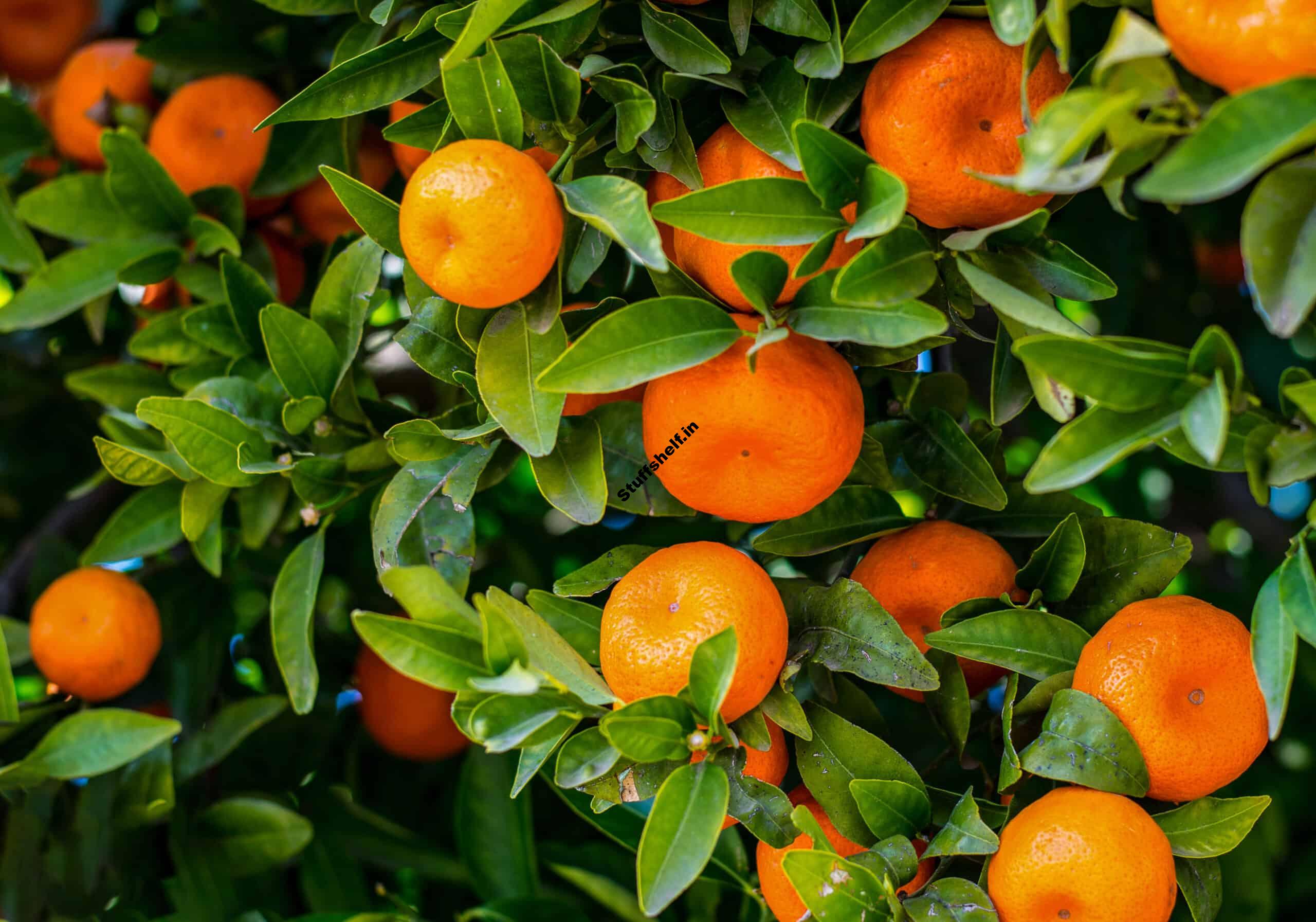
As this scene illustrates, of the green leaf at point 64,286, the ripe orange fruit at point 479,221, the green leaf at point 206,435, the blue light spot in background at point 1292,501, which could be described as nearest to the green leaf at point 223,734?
the green leaf at point 206,435

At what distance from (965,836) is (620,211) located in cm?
51

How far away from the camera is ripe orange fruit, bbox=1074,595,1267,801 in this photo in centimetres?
80

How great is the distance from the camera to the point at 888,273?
0.76 metres

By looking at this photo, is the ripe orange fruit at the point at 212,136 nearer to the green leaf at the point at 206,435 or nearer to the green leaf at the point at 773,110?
the green leaf at the point at 206,435

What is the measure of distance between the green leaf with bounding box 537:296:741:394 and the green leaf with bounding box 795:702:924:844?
327 mm

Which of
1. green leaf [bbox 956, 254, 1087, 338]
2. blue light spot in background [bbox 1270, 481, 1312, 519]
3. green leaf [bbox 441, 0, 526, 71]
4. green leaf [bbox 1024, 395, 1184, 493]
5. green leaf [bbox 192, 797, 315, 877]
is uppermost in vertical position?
green leaf [bbox 441, 0, 526, 71]

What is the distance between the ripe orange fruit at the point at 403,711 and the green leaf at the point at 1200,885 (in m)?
0.89

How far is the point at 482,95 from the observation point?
81 centimetres

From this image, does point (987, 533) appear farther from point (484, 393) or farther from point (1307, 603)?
point (484, 393)

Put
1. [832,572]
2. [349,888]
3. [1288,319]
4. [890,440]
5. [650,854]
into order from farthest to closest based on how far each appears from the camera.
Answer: [349,888] < [832,572] < [890,440] < [650,854] < [1288,319]

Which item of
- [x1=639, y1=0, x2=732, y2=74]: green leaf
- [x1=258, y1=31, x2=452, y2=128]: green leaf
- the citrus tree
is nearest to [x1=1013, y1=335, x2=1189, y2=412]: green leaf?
the citrus tree

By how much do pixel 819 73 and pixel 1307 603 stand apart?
482 millimetres

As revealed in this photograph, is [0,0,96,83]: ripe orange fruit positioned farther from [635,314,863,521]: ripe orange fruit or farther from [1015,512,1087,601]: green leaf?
[1015,512,1087,601]: green leaf

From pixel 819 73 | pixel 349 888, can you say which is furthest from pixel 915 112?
pixel 349 888
